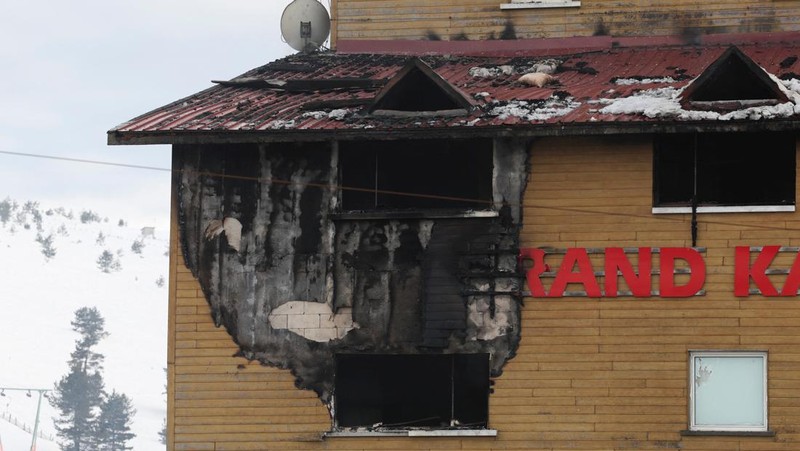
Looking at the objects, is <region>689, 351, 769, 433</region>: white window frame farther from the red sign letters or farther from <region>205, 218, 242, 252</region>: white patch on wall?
<region>205, 218, 242, 252</region>: white patch on wall

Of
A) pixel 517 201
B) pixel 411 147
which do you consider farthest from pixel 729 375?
pixel 411 147

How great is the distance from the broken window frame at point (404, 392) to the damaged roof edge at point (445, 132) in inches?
119

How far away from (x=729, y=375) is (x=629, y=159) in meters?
3.14

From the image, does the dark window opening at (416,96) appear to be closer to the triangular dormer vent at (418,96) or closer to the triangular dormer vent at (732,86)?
the triangular dormer vent at (418,96)

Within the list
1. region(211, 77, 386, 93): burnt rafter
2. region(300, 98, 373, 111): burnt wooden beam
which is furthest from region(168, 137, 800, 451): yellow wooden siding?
region(211, 77, 386, 93): burnt rafter

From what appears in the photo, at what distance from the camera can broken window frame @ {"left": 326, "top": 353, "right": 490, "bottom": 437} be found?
2031cm

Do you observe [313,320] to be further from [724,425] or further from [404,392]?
[724,425]

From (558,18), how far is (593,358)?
21.6 feet

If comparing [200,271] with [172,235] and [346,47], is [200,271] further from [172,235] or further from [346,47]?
[346,47]

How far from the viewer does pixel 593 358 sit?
19797 mm

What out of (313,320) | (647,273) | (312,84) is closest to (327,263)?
(313,320)

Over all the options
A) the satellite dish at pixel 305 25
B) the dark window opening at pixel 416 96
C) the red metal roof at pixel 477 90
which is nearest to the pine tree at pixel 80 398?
the satellite dish at pixel 305 25

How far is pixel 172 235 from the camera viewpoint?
69.1 feet

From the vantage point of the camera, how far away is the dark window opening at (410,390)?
66.8 feet
